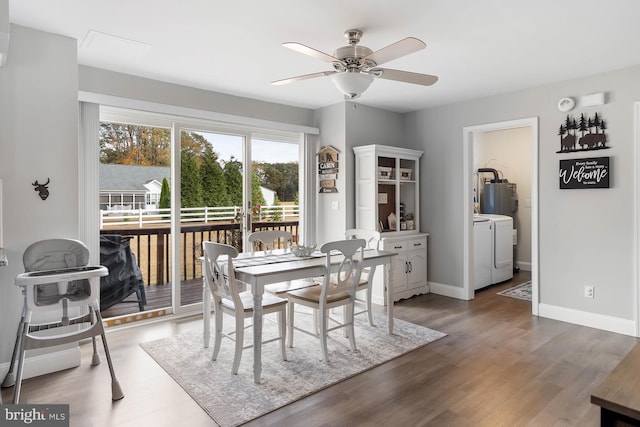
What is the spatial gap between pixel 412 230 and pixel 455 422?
3070mm

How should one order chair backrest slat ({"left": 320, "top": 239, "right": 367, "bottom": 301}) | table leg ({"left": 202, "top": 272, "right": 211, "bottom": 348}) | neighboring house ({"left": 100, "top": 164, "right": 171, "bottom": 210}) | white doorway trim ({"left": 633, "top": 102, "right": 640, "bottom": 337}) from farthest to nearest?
neighboring house ({"left": 100, "top": 164, "right": 171, "bottom": 210}), white doorway trim ({"left": 633, "top": 102, "right": 640, "bottom": 337}), table leg ({"left": 202, "top": 272, "right": 211, "bottom": 348}), chair backrest slat ({"left": 320, "top": 239, "right": 367, "bottom": 301})

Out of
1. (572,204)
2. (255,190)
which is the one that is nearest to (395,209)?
(255,190)

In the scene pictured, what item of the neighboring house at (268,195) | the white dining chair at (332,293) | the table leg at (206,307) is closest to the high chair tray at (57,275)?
the table leg at (206,307)

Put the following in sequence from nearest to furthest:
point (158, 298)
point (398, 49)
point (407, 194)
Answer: point (398, 49), point (158, 298), point (407, 194)

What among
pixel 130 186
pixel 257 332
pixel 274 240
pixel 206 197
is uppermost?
pixel 130 186

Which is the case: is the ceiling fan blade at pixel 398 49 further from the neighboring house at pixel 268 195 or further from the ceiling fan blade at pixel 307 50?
the neighboring house at pixel 268 195

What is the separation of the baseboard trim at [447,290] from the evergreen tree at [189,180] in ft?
10.2

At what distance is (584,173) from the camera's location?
147 inches

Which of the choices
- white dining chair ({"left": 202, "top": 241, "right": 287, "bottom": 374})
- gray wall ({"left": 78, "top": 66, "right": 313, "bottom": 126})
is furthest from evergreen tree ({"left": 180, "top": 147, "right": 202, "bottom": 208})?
white dining chair ({"left": 202, "top": 241, "right": 287, "bottom": 374})

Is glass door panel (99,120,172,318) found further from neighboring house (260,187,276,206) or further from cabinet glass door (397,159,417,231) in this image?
cabinet glass door (397,159,417,231)

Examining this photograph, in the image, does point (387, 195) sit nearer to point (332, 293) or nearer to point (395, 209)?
point (395, 209)

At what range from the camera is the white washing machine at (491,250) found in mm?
5176

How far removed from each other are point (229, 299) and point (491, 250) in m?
4.00

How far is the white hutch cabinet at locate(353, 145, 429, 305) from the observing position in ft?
15.3
